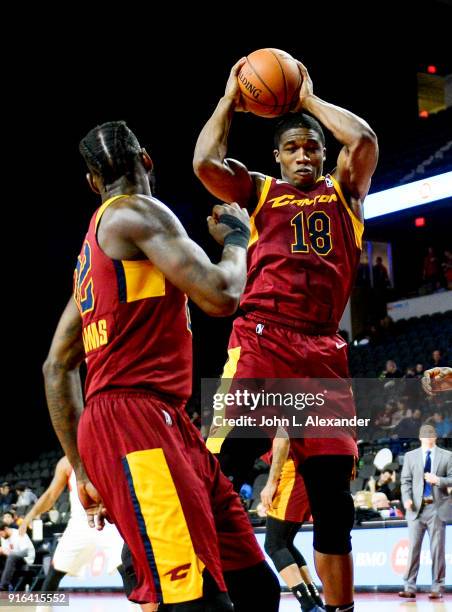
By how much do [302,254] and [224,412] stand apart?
826mm

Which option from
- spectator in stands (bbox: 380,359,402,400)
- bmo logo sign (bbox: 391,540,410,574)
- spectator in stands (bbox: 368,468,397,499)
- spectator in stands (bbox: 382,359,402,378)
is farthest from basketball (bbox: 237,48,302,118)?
spectator in stands (bbox: 382,359,402,378)

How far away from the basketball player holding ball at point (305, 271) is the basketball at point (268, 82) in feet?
0.19

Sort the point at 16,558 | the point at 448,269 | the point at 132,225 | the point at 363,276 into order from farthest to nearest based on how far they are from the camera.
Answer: the point at 363,276
the point at 448,269
the point at 16,558
the point at 132,225

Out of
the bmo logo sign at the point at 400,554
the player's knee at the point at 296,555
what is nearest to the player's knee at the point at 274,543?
the player's knee at the point at 296,555

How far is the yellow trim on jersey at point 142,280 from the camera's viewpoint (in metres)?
2.79

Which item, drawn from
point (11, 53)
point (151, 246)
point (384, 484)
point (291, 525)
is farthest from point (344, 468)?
point (11, 53)

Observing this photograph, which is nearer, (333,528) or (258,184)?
(333,528)

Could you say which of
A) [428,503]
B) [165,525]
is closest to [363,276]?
[428,503]

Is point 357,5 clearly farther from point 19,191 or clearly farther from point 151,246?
point 151,246

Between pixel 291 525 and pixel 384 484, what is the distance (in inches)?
210

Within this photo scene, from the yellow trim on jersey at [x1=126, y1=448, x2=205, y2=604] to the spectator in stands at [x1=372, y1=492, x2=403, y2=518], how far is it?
7.72 metres

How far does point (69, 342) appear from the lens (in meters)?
3.11

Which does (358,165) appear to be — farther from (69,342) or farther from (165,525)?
(165,525)

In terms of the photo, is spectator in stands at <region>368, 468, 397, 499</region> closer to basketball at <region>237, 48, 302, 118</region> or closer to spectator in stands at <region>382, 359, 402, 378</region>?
spectator in stands at <region>382, 359, 402, 378</region>
